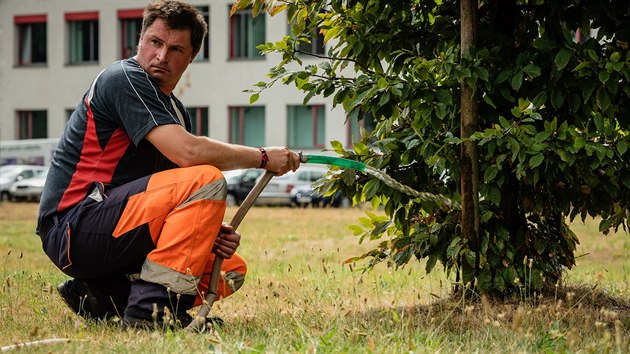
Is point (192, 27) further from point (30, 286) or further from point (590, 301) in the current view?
point (590, 301)

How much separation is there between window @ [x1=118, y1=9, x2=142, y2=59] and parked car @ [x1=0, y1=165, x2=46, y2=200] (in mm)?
6121

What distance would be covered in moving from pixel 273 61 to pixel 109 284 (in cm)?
2962

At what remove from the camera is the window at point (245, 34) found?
3534 centimetres

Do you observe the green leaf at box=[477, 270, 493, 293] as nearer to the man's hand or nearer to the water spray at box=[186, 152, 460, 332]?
the water spray at box=[186, 152, 460, 332]

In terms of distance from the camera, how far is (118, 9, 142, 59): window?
36.4 metres

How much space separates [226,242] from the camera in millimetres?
4863

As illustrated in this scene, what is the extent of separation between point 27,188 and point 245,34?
31.7 ft

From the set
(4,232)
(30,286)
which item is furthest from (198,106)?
(30,286)

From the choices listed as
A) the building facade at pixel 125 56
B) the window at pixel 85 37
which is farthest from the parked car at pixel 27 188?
the window at pixel 85 37

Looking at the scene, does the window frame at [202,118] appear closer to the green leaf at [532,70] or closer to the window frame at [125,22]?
the window frame at [125,22]

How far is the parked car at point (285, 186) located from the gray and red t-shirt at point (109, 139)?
2392cm

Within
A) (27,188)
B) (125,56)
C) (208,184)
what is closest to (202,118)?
(125,56)

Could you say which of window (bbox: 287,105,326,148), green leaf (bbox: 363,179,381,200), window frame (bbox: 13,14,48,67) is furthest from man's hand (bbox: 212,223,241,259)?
window frame (bbox: 13,14,48,67)

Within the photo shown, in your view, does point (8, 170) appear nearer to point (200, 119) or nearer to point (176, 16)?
point (200, 119)
